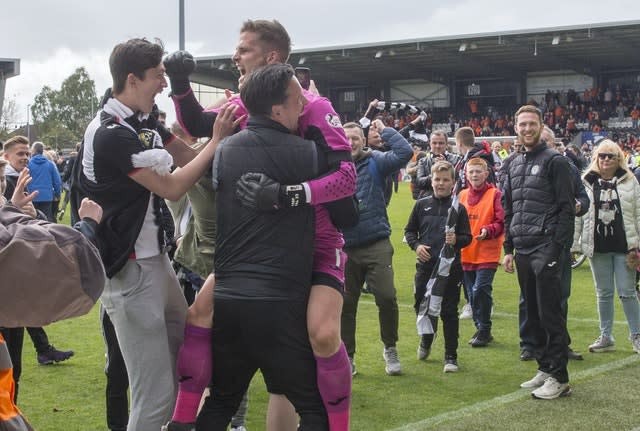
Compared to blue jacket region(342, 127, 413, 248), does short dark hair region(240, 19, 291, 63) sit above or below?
above

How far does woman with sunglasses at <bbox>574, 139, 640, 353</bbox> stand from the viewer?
8.30 meters

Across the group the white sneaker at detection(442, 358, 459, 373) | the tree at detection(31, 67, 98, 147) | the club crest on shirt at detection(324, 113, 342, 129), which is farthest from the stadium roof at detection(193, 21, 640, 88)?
the tree at detection(31, 67, 98, 147)

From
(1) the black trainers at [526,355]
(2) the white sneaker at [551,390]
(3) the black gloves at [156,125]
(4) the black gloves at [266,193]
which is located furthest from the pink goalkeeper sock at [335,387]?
(1) the black trainers at [526,355]

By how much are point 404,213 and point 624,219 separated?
1714 cm

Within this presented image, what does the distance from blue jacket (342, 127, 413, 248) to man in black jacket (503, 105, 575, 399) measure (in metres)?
0.91

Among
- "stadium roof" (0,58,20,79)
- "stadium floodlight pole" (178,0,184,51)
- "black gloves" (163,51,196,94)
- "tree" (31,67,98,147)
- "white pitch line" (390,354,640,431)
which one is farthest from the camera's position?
"tree" (31,67,98,147)

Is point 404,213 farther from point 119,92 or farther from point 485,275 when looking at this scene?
point 119,92

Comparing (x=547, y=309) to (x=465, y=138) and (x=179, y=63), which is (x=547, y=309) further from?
(x=465, y=138)

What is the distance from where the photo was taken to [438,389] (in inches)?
275

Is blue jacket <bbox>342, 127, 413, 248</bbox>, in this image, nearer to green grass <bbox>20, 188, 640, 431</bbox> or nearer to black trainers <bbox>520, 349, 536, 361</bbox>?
green grass <bbox>20, 188, 640, 431</bbox>

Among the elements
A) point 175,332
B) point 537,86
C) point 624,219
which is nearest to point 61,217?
point 624,219

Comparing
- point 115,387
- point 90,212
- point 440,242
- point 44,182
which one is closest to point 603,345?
point 440,242

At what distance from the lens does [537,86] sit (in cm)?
5009

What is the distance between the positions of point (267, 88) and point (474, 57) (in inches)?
1725
